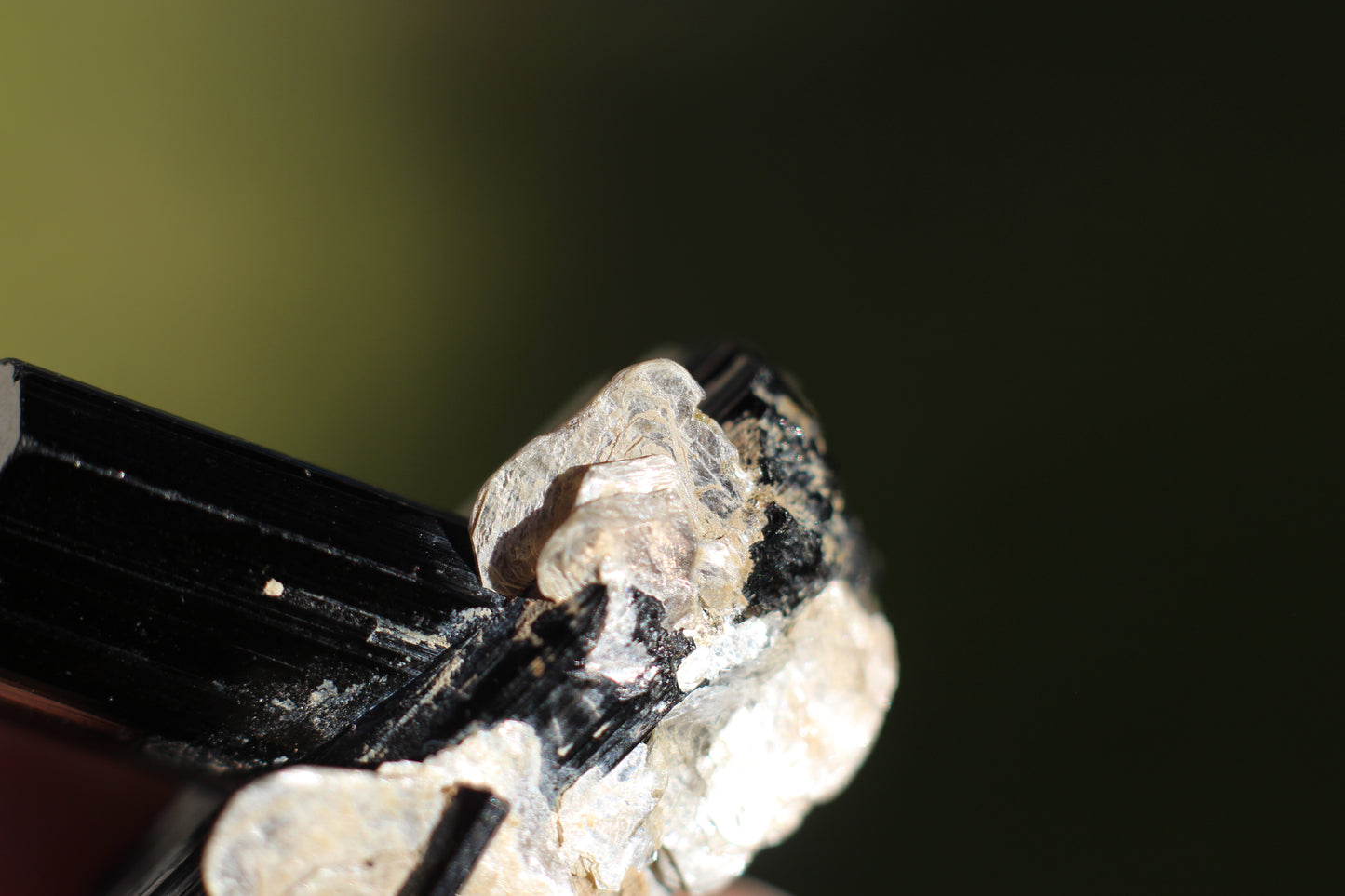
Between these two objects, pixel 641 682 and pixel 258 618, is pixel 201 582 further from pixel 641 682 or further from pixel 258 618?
pixel 641 682

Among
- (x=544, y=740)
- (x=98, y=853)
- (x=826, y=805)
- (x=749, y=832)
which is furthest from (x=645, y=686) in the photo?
(x=826, y=805)

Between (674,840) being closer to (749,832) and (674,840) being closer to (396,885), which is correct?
(749,832)

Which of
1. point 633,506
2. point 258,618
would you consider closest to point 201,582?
point 258,618

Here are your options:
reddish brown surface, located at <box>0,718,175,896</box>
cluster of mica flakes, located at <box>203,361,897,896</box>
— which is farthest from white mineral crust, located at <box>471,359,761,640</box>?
reddish brown surface, located at <box>0,718,175,896</box>

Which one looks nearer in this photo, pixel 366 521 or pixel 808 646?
pixel 366 521

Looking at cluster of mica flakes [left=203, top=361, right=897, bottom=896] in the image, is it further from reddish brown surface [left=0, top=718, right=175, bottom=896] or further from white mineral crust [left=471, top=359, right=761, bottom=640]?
reddish brown surface [left=0, top=718, right=175, bottom=896]

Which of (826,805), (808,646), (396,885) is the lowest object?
(826,805)
